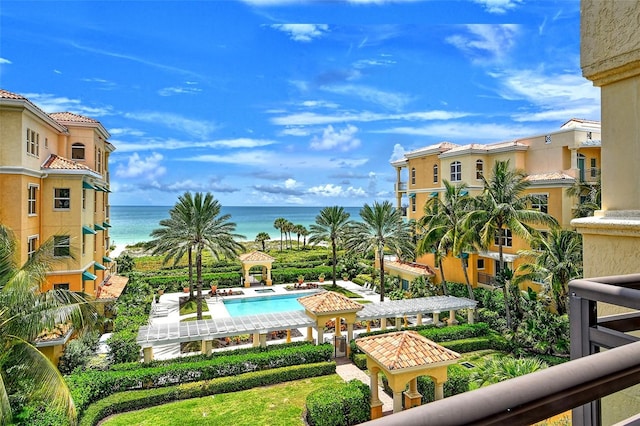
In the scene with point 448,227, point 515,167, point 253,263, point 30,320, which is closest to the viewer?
point 30,320

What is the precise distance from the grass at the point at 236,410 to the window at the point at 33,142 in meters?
11.8

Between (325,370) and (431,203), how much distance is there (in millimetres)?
13400

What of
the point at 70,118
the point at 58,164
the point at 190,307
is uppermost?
the point at 70,118

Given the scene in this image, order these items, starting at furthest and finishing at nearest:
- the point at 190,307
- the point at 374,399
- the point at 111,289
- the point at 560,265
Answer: the point at 190,307
the point at 111,289
the point at 560,265
the point at 374,399

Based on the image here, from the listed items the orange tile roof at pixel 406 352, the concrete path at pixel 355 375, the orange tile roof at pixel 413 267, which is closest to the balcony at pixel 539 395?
the orange tile roof at pixel 406 352

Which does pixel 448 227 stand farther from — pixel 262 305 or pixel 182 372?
pixel 182 372

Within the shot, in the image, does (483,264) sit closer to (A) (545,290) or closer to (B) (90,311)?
(A) (545,290)

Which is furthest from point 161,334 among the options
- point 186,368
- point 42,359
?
point 42,359

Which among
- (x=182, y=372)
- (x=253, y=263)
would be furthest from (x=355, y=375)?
(x=253, y=263)

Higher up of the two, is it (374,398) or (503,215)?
(503,215)

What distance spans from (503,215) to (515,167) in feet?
24.1

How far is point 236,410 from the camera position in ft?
42.3

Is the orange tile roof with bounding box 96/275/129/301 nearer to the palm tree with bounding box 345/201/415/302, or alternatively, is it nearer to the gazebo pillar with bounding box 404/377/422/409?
the palm tree with bounding box 345/201/415/302

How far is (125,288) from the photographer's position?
1066 inches
